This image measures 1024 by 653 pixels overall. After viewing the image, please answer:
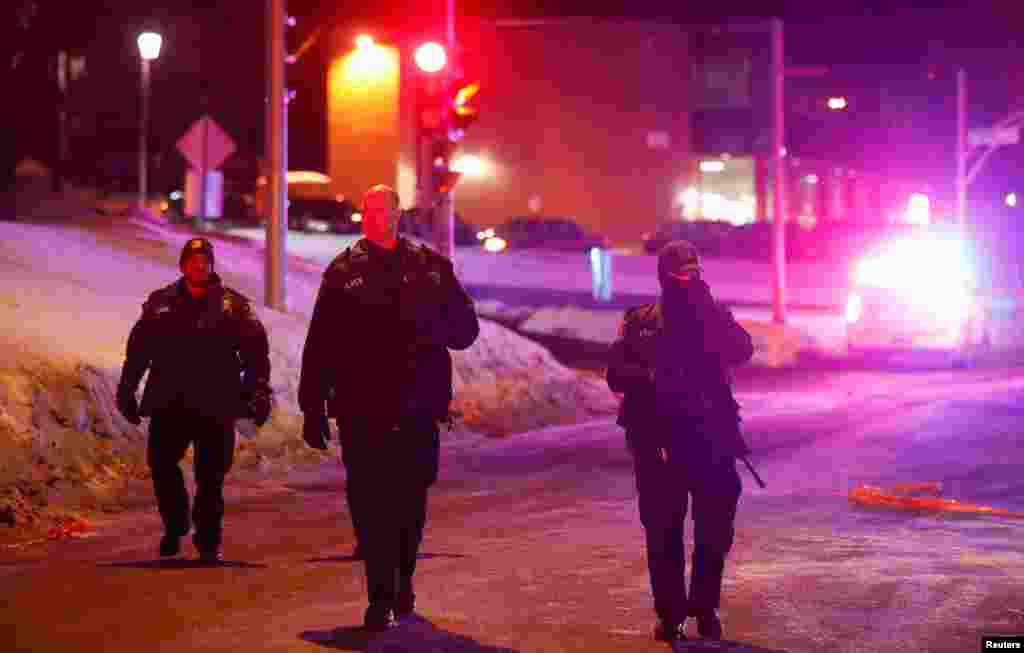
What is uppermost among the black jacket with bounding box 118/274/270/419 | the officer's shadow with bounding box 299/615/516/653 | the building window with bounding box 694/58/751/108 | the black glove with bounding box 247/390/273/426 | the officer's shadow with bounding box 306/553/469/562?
the building window with bounding box 694/58/751/108

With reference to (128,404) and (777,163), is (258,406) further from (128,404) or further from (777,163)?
(777,163)

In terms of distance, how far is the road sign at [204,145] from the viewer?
78.7 feet

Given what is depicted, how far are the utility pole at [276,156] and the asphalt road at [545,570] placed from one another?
470 cm

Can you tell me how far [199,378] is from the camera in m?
9.55

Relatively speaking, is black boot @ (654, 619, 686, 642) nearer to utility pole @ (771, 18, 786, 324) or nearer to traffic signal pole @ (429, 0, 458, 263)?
traffic signal pole @ (429, 0, 458, 263)

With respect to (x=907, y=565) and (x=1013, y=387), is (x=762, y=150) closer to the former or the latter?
(x=1013, y=387)

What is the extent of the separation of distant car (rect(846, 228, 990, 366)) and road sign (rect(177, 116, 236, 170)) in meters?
10.3

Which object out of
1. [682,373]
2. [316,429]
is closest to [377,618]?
[316,429]

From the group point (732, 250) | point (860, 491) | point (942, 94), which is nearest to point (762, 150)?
point (732, 250)

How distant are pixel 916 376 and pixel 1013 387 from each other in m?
3.14

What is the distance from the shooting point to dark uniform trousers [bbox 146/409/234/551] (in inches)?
378

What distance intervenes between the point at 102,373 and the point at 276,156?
558cm

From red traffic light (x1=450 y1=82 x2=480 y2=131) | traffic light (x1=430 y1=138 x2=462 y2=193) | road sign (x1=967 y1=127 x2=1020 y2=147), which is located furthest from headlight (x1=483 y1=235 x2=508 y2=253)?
traffic light (x1=430 y1=138 x2=462 y2=193)

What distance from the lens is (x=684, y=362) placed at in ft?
25.3
